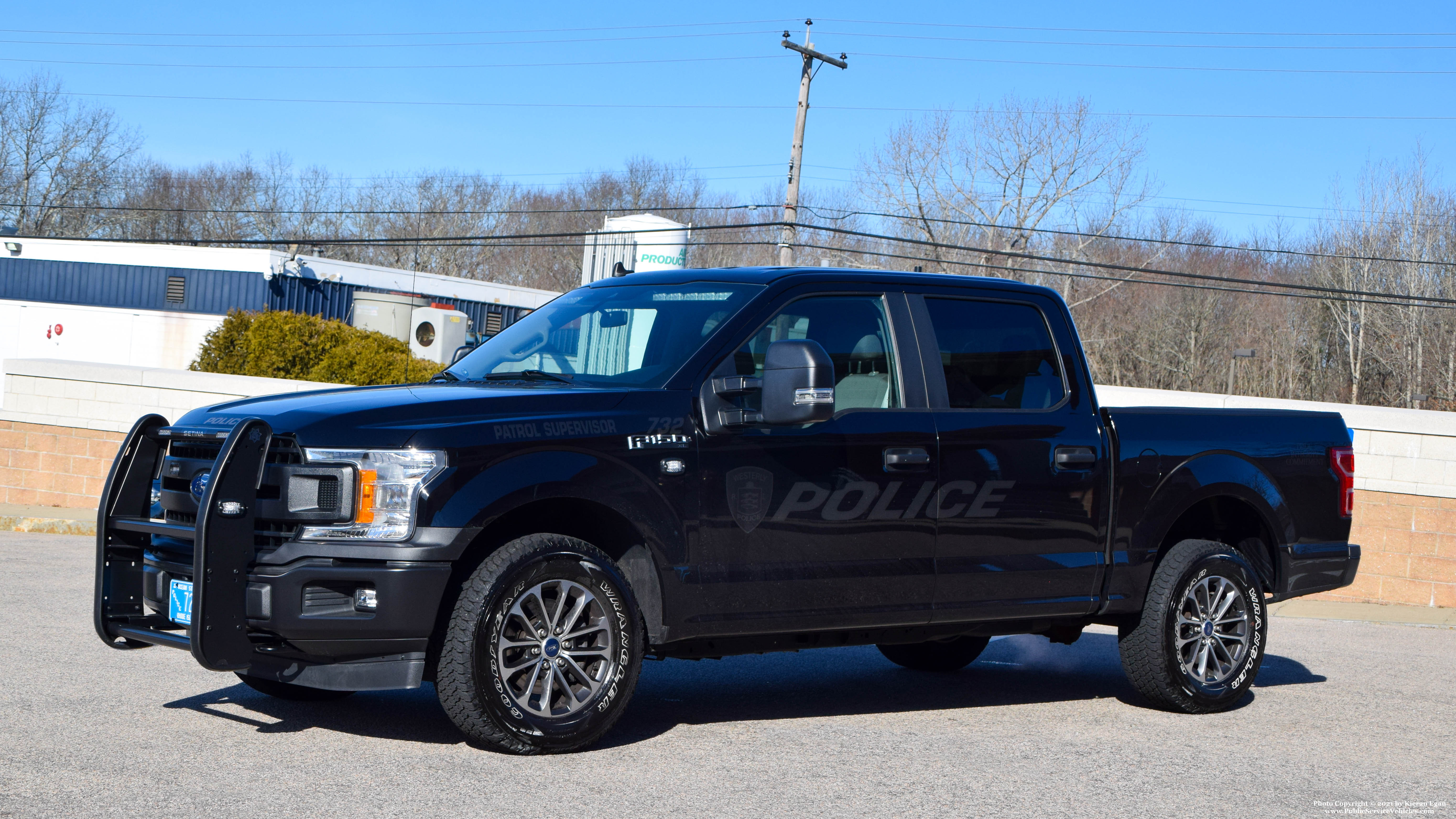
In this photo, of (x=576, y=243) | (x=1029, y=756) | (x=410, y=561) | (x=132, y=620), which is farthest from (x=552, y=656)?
(x=576, y=243)

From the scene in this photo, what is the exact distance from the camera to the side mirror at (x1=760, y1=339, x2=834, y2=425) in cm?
558

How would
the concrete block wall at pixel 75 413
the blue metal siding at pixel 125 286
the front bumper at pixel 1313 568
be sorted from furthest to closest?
the blue metal siding at pixel 125 286 → the concrete block wall at pixel 75 413 → the front bumper at pixel 1313 568

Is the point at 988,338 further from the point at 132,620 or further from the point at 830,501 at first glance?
the point at 132,620

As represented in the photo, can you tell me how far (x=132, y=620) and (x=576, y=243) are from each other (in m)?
70.3

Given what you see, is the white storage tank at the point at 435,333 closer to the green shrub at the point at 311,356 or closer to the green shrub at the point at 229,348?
the green shrub at the point at 229,348

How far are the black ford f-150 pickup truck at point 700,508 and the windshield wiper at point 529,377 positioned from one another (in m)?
0.01

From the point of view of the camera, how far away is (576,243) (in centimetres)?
7494

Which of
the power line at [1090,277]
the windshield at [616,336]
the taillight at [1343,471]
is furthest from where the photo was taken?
the power line at [1090,277]

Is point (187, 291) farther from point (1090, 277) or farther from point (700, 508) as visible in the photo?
point (700, 508)

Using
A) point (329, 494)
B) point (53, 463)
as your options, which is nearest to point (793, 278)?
point (329, 494)

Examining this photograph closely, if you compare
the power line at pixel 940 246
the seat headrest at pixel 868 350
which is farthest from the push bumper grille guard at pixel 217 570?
the power line at pixel 940 246

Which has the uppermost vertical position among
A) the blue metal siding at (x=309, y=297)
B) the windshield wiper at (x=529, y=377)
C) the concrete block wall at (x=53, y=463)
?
the blue metal siding at (x=309, y=297)

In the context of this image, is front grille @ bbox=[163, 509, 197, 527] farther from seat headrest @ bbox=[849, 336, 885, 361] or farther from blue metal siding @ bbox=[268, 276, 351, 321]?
blue metal siding @ bbox=[268, 276, 351, 321]

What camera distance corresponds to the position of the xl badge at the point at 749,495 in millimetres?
5805
